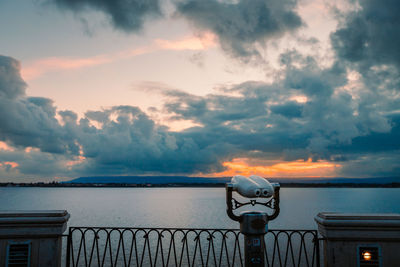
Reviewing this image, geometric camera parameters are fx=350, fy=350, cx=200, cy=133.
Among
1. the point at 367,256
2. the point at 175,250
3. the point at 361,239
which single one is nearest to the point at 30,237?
the point at 361,239

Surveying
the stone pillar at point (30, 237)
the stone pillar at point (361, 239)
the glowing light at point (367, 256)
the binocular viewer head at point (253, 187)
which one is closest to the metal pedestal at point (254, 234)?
the binocular viewer head at point (253, 187)

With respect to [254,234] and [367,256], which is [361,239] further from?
[254,234]

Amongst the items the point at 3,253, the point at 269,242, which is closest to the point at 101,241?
the point at 269,242

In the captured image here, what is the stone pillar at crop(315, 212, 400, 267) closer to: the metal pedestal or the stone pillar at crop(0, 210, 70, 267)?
the metal pedestal

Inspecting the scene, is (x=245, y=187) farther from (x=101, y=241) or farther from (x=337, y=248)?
(x=101, y=241)

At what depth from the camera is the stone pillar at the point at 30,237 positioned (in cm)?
547

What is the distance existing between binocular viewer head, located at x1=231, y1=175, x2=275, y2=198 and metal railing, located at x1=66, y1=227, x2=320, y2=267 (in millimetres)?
1192

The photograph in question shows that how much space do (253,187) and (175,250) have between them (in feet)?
33.1

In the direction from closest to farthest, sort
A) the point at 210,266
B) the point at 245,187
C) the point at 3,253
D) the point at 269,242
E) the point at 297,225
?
1. the point at 245,187
2. the point at 3,253
3. the point at 210,266
4. the point at 269,242
5. the point at 297,225

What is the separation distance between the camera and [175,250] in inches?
553

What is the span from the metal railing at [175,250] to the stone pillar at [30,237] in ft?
1.68

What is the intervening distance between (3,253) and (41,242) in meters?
0.57

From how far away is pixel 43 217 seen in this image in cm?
552

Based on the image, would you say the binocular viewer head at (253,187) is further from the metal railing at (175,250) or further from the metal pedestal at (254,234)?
the metal railing at (175,250)
